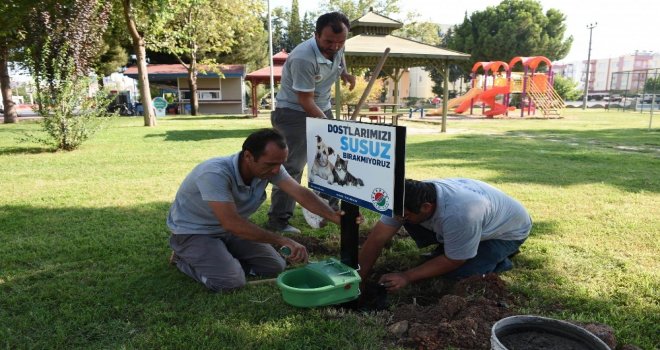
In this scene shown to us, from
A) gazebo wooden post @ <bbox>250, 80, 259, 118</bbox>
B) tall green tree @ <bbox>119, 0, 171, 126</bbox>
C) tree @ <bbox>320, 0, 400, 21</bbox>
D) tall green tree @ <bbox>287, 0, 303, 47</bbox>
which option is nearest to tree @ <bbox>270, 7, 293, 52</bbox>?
tall green tree @ <bbox>287, 0, 303, 47</bbox>

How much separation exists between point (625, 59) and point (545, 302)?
109 m

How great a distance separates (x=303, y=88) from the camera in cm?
356

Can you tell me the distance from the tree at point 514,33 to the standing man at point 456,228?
41.0 m

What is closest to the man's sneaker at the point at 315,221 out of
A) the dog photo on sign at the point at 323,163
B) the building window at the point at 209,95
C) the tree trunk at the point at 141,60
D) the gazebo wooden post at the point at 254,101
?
the dog photo on sign at the point at 323,163

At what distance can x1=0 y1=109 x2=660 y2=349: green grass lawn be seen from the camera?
235 cm

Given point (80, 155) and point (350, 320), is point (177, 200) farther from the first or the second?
point (80, 155)

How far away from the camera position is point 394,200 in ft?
7.10

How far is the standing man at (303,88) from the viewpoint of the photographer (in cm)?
340

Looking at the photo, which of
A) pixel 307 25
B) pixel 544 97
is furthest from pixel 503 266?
pixel 307 25

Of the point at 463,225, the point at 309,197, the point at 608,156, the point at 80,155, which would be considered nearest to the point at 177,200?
the point at 309,197

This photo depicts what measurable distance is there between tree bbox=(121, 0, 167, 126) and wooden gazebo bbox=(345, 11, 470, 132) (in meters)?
5.73

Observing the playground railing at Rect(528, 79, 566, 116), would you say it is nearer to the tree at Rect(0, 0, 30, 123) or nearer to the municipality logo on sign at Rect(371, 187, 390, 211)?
the tree at Rect(0, 0, 30, 123)

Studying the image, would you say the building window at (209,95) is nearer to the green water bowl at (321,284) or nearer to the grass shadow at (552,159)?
the grass shadow at (552,159)

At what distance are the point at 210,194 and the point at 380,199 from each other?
1.01 m
